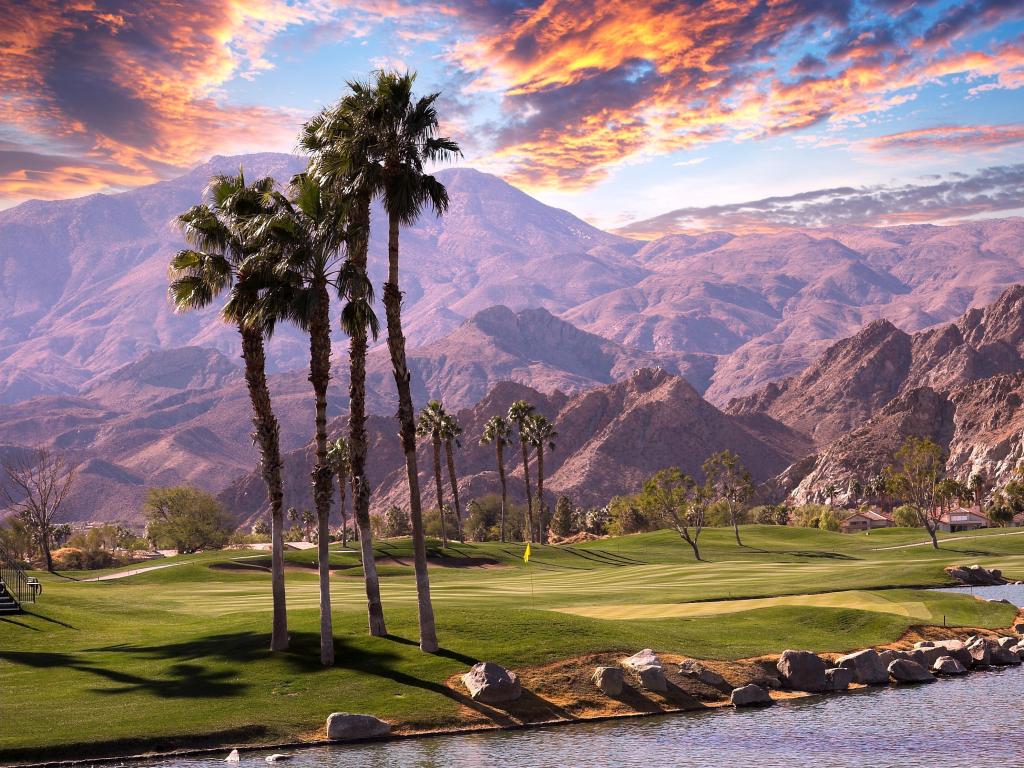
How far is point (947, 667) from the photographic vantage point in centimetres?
3753

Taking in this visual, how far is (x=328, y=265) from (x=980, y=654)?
27448 mm

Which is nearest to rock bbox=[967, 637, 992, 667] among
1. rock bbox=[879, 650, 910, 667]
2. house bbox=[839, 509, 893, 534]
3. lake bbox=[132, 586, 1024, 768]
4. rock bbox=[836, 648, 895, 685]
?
rock bbox=[879, 650, 910, 667]

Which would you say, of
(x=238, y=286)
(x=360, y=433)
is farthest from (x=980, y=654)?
(x=238, y=286)

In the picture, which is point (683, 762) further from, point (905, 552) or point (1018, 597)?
point (905, 552)

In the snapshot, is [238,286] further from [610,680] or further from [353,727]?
[610,680]

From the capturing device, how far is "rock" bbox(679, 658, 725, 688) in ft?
112

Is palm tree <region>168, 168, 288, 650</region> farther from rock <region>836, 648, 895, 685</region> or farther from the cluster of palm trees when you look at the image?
rock <region>836, 648, 895, 685</region>

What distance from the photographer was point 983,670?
3853cm

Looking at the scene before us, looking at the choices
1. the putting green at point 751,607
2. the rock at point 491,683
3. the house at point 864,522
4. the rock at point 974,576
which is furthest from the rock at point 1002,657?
the house at point 864,522

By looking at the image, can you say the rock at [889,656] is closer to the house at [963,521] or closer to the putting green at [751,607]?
the putting green at [751,607]

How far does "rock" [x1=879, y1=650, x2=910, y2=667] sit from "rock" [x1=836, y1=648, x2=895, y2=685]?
121mm

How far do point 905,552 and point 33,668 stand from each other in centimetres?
7863

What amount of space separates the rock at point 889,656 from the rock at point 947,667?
1.01 metres

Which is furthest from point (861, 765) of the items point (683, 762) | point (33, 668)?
point (33, 668)
